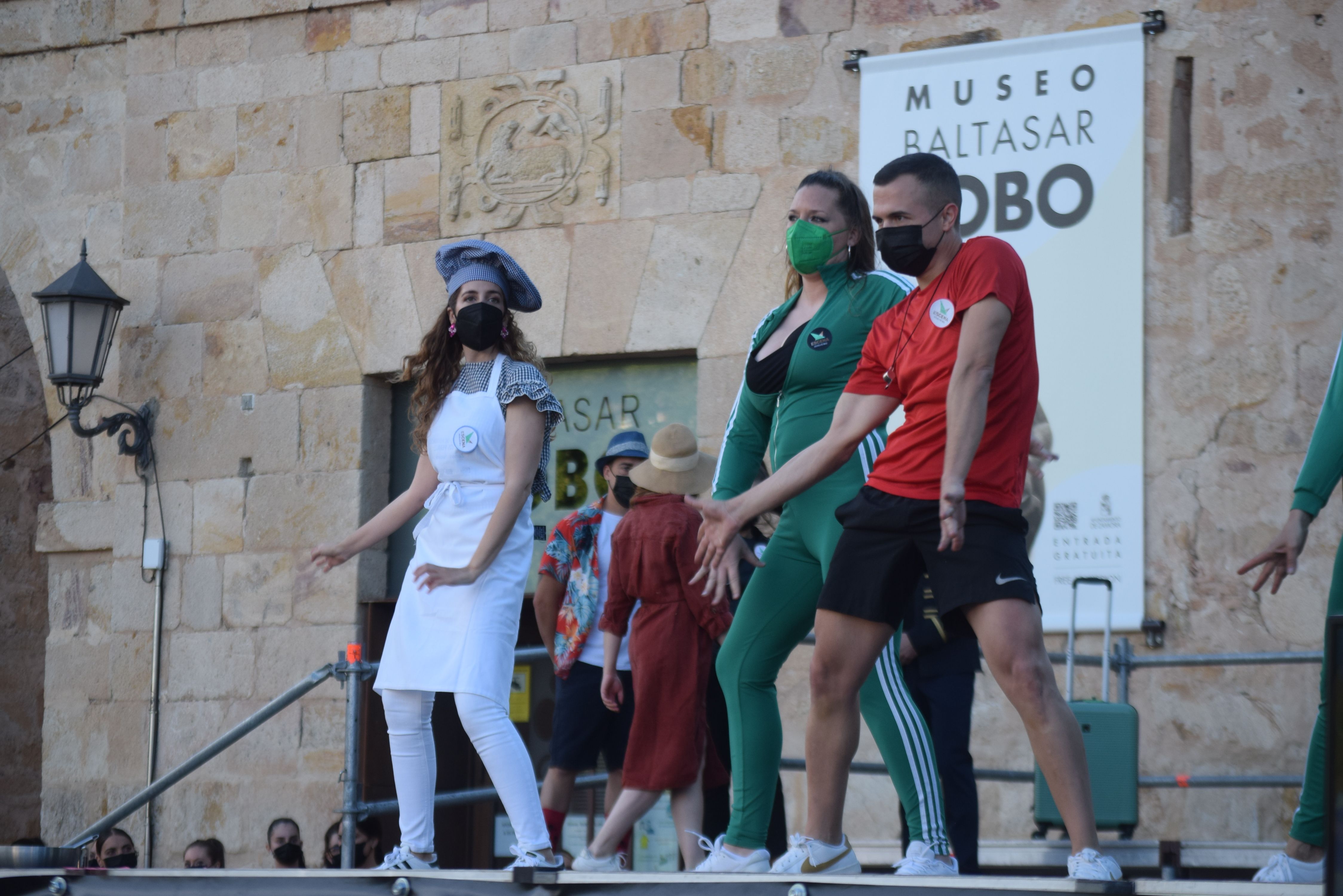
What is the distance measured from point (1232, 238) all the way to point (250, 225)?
17.5 feet

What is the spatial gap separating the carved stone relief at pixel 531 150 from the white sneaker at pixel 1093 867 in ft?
18.7

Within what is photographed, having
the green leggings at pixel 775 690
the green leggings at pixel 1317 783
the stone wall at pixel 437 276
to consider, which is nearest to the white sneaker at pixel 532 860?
the green leggings at pixel 775 690

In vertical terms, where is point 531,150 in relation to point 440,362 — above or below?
above

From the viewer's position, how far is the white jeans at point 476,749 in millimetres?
4441

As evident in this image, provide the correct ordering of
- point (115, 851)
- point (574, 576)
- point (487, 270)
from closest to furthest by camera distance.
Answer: point (487, 270), point (574, 576), point (115, 851)

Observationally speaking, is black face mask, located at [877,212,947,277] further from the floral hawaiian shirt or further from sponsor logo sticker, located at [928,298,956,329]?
the floral hawaiian shirt

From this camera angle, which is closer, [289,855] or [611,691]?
[611,691]

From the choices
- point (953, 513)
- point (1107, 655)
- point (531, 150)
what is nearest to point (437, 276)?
point (531, 150)

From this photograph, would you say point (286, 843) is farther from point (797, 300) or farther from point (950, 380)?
point (950, 380)

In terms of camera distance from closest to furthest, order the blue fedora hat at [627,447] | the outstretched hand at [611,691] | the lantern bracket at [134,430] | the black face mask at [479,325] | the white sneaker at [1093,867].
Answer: the white sneaker at [1093,867] < the black face mask at [479,325] < the outstretched hand at [611,691] < the blue fedora hat at [627,447] < the lantern bracket at [134,430]

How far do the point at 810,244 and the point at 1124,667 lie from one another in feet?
10.6

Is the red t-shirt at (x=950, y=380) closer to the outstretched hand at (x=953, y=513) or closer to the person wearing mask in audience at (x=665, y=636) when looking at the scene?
the outstretched hand at (x=953, y=513)

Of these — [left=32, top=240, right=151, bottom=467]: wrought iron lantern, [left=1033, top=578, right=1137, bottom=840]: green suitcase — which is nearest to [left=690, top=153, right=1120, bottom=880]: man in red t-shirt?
[left=1033, top=578, right=1137, bottom=840]: green suitcase

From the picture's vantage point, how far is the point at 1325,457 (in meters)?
4.22
